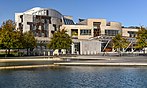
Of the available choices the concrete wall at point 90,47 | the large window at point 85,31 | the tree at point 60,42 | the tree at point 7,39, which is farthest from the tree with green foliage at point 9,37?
the large window at point 85,31

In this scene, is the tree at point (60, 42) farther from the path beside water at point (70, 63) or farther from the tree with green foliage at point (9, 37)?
the path beside water at point (70, 63)

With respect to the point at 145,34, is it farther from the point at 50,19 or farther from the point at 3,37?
the point at 50,19

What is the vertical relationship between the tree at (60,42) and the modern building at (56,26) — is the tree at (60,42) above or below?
below

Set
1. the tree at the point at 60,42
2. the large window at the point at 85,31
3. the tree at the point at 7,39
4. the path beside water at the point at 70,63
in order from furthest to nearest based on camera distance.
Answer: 1. the large window at the point at 85,31
2. the tree at the point at 60,42
3. the tree at the point at 7,39
4. the path beside water at the point at 70,63

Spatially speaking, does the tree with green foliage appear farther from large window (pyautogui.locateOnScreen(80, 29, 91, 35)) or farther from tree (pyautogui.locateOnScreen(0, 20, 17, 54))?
large window (pyautogui.locateOnScreen(80, 29, 91, 35))

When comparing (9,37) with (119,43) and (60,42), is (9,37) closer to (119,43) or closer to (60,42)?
(60,42)

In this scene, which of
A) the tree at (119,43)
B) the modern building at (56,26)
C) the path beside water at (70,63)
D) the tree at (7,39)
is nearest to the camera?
the path beside water at (70,63)

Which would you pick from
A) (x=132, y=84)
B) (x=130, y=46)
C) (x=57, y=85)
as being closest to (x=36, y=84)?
(x=57, y=85)

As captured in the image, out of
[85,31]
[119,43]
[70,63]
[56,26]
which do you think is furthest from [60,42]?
[56,26]

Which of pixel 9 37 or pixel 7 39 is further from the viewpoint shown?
pixel 9 37

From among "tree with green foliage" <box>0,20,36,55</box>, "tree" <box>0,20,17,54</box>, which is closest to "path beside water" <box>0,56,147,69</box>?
"tree" <box>0,20,17,54</box>

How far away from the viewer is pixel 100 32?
10206 centimetres

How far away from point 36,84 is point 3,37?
39884 millimetres

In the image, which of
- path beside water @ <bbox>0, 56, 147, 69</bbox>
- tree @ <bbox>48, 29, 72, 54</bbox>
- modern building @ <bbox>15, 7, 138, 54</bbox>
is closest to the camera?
path beside water @ <bbox>0, 56, 147, 69</bbox>
